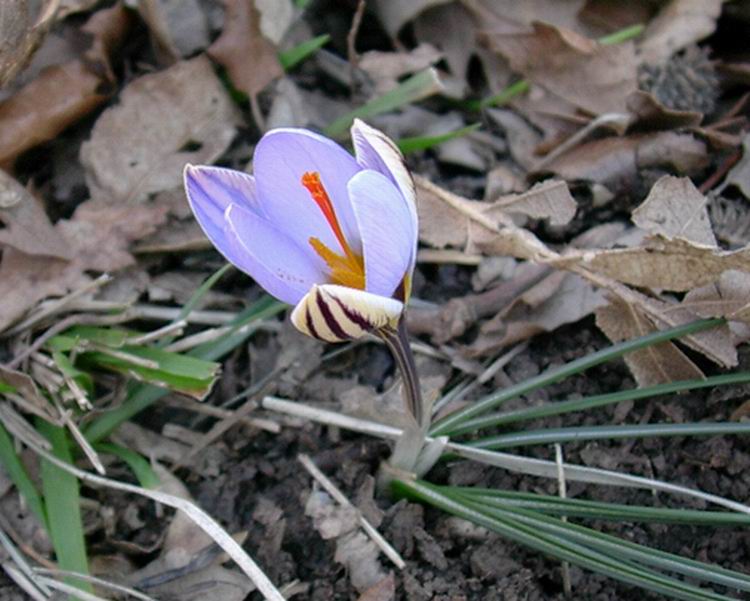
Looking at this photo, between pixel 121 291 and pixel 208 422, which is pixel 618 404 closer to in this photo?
pixel 208 422

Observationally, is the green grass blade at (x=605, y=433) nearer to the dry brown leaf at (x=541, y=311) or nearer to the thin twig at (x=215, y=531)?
the dry brown leaf at (x=541, y=311)

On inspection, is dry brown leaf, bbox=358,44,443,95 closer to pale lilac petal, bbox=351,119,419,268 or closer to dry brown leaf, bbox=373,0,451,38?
dry brown leaf, bbox=373,0,451,38

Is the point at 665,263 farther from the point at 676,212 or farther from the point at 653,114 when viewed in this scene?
the point at 653,114

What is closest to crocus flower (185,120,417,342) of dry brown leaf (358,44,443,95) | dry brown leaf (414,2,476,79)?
dry brown leaf (358,44,443,95)

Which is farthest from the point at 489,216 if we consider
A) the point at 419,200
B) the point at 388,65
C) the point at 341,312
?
the point at 341,312

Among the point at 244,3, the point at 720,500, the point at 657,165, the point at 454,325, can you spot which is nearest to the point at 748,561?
the point at 720,500
